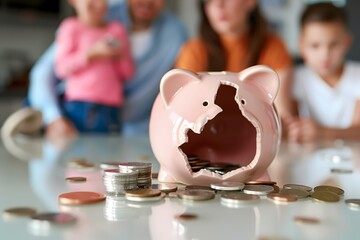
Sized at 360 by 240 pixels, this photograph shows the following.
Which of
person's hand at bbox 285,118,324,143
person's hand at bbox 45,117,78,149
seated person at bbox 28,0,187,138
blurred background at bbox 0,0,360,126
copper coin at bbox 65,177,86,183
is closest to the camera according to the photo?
copper coin at bbox 65,177,86,183

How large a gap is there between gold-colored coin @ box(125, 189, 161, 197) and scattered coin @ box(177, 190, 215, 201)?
1.1 inches

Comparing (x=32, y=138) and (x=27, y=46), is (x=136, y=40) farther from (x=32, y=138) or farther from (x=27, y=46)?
(x=27, y=46)

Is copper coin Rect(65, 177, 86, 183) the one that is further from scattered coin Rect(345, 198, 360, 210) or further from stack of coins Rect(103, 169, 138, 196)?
scattered coin Rect(345, 198, 360, 210)

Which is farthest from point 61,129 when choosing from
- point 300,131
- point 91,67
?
point 300,131

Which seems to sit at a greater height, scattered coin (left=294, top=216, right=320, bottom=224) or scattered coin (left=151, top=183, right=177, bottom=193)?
scattered coin (left=151, top=183, right=177, bottom=193)

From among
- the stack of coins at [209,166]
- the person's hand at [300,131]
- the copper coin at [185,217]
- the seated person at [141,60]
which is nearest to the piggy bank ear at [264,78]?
the stack of coins at [209,166]

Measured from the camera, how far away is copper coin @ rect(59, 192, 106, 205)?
54cm

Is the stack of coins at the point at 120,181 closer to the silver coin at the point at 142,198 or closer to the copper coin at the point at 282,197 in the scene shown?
the silver coin at the point at 142,198

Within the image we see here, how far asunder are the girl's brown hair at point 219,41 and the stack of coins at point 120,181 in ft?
3.56

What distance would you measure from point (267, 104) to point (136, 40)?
133cm

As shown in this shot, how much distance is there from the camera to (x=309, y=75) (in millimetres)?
1780

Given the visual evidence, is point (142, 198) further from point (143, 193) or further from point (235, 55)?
point (235, 55)

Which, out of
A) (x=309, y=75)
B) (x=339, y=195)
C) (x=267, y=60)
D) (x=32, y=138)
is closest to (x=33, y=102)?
(x=32, y=138)

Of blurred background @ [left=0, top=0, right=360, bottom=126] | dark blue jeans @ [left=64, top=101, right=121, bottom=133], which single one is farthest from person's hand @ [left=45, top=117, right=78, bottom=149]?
blurred background @ [left=0, top=0, right=360, bottom=126]
